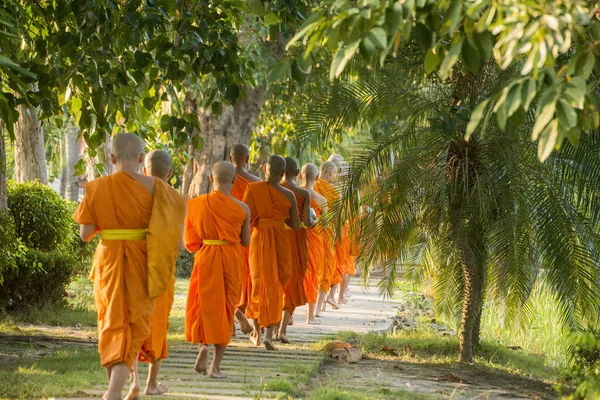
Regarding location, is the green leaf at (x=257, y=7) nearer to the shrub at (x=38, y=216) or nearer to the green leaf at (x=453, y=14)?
the green leaf at (x=453, y=14)

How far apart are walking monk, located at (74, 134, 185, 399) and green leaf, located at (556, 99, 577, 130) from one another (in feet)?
11.7

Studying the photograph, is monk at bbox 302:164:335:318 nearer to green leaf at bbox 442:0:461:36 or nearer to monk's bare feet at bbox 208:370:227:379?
monk's bare feet at bbox 208:370:227:379

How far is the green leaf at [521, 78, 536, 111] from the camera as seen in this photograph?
3.66 m

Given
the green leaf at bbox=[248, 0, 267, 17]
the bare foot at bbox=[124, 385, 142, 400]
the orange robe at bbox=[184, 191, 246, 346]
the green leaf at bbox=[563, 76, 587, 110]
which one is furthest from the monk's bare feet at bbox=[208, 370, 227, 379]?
the green leaf at bbox=[563, 76, 587, 110]

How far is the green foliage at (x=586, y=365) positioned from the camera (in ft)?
17.0

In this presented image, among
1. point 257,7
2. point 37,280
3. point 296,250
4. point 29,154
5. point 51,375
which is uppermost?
point 257,7

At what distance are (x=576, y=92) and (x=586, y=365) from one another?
4.85 metres

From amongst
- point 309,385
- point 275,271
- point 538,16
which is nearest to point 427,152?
point 275,271

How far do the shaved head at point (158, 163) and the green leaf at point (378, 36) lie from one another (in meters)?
3.65

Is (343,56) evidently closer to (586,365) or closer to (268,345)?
(586,365)

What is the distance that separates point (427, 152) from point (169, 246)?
3.66 meters

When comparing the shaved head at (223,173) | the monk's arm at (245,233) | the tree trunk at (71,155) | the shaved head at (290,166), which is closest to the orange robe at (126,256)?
the shaved head at (223,173)

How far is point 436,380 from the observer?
8.81 meters

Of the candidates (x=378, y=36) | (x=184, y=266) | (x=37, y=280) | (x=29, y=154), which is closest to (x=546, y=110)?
(x=378, y=36)
